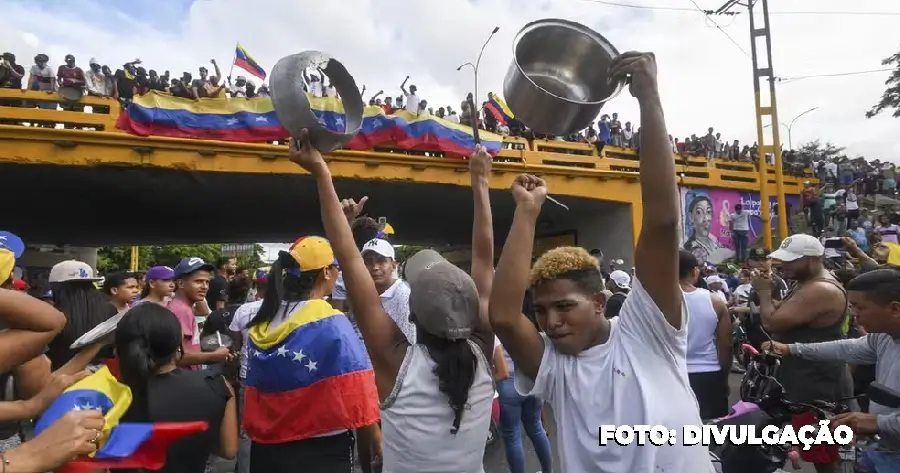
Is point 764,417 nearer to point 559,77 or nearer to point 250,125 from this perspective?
point 559,77

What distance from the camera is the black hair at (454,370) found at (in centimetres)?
192

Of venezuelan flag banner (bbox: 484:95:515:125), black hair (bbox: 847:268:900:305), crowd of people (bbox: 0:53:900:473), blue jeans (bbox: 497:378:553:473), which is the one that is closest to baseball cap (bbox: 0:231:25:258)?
crowd of people (bbox: 0:53:900:473)

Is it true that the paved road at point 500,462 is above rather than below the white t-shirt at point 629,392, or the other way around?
below

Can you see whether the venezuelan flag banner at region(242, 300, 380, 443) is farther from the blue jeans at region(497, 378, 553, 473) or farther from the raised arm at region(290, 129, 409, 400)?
the blue jeans at region(497, 378, 553, 473)

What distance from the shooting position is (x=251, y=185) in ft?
36.7

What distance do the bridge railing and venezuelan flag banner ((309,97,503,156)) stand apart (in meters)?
0.25

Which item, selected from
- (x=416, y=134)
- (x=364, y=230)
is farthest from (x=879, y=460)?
Result: (x=416, y=134)

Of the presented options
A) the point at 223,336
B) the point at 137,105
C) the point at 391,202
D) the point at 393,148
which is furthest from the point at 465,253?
the point at 223,336

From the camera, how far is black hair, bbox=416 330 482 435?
1.92m

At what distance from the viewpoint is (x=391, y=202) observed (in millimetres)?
13797

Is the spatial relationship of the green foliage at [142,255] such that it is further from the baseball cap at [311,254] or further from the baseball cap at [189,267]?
the baseball cap at [311,254]

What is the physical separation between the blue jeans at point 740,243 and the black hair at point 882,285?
557 inches

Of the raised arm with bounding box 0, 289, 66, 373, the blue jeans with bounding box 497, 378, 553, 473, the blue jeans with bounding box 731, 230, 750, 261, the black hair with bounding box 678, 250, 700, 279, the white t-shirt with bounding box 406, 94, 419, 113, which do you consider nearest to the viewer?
the raised arm with bounding box 0, 289, 66, 373

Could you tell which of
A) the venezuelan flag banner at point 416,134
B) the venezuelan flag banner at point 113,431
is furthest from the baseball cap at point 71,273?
the venezuelan flag banner at point 416,134
